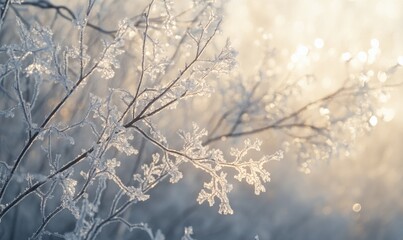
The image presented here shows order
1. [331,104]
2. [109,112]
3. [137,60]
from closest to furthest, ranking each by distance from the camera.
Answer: [109,112] → [137,60] → [331,104]

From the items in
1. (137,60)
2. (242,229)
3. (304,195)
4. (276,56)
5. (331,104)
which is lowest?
(137,60)

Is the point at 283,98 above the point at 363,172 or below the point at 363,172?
below

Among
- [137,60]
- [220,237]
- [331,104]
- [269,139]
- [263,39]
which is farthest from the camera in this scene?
[220,237]

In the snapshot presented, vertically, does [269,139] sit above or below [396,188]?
below

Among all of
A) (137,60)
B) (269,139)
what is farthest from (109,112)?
(269,139)

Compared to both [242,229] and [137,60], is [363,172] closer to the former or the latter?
[242,229]

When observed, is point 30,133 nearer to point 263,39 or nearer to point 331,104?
point 331,104

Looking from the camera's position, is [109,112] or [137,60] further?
[137,60]

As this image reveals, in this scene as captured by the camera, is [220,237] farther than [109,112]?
Yes

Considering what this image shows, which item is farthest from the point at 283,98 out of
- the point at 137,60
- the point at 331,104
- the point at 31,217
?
the point at 31,217
